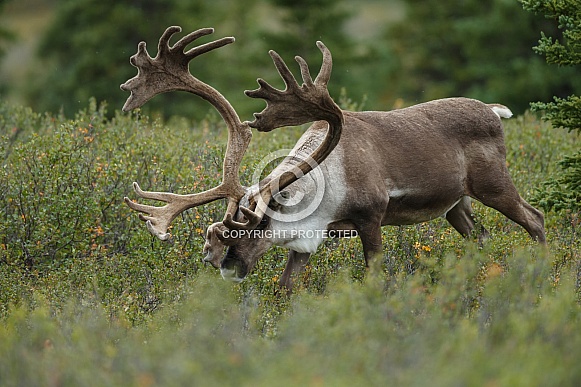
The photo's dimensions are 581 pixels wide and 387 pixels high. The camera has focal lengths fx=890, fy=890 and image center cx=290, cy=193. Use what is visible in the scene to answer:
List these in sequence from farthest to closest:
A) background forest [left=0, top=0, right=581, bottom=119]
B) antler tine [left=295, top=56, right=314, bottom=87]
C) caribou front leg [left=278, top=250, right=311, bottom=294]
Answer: background forest [left=0, top=0, right=581, bottom=119] → caribou front leg [left=278, top=250, right=311, bottom=294] → antler tine [left=295, top=56, right=314, bottom=87]

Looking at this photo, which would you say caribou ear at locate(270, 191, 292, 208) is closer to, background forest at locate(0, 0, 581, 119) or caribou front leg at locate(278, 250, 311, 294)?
caribou front leg at locate(278, 250, 311, 294)

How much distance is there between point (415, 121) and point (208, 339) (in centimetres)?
343

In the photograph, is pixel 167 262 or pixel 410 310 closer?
pixel 410 310

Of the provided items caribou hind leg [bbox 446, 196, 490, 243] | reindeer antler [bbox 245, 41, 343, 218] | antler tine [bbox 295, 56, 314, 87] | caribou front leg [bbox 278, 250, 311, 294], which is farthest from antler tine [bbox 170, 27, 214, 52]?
caribou hind leg [bbox 446, 196, 490, 243]

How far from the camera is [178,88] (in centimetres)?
690

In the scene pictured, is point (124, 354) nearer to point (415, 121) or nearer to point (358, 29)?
point (415, 121)

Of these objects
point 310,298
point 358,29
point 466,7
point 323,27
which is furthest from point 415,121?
point 358,29

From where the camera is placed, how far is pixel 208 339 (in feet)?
15.5

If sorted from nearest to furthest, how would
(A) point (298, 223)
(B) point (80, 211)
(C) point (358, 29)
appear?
1. (A) point (298, 223)
2. (B) point (80, 211)
3. (C) point (358, 29)

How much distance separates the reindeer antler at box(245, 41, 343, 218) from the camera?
21.2 ft

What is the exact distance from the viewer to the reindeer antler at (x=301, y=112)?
6.46 meters

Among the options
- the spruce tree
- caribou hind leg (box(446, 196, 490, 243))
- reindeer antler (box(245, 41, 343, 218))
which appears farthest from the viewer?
caribou hind leg (box(446, 196, 490, 243))

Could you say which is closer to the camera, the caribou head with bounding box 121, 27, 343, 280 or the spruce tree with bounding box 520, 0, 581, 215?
the caribou head with bounding box 121, 27, 343, 280

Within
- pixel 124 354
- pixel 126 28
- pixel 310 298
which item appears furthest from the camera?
pixel 126 28
